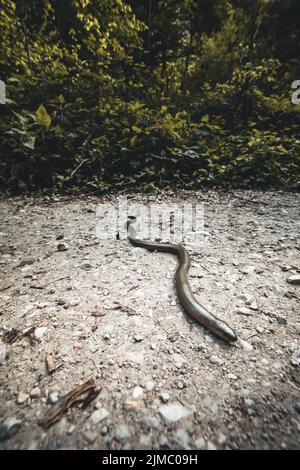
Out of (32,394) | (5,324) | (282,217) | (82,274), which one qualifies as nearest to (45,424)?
(32,394)

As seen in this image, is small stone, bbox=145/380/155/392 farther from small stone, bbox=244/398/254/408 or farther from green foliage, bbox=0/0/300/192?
green foliage, bbox=0/0/300/192

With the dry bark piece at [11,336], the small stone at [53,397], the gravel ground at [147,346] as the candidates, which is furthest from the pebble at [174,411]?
the dry bark piece at [11,336]

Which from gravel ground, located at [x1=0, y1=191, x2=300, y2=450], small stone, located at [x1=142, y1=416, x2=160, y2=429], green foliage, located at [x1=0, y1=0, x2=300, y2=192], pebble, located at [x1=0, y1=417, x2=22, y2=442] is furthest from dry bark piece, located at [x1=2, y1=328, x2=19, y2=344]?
green foliage, located at [x1=0, y1=0, x2=300, y2=192]

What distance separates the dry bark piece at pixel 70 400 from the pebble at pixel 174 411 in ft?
1.32

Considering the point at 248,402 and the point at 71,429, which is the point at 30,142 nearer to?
the point at 71,429

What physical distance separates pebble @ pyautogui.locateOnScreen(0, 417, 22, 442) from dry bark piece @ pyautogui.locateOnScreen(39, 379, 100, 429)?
12 centimetres

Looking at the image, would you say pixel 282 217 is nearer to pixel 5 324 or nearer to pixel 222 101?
pixel 5 324

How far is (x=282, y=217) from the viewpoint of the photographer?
12.8 ft

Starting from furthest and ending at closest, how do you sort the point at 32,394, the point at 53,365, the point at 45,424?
the point at 53,365 → the point at 32,394 → the point at 45,424

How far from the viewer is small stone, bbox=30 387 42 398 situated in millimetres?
1279

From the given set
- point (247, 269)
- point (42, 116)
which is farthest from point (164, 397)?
point (42, 116)

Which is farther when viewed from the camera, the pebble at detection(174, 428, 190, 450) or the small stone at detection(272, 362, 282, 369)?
the small stone at detection(272, 362, 282, 369)

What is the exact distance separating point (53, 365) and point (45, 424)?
13.7 inches

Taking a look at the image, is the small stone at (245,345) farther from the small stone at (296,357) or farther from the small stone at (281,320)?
the small stone at (281,320)
